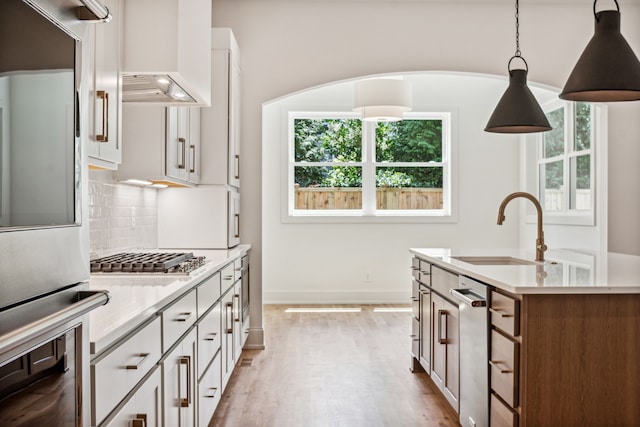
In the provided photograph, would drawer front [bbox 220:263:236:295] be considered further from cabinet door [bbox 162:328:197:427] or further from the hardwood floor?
cabinet door [bbox 162:328:197:427]

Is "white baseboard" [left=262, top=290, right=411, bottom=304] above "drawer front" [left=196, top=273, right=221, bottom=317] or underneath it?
underneath

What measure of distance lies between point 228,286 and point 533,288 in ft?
6.41

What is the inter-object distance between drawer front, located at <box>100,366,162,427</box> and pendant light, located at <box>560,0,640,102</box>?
191cm

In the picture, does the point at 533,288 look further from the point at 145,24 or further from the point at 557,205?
the point at 557,205

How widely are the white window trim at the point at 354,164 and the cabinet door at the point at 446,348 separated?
3555mm

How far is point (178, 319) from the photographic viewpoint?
2.07 m

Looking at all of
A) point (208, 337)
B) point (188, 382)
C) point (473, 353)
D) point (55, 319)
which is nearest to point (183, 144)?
point (208, 337)

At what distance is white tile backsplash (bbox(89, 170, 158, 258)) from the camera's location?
3039mm

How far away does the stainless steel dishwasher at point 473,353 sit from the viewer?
2.40m

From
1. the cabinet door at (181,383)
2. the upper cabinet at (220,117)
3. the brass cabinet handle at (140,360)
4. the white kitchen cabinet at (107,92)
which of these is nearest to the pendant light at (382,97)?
the upper cabinet at (220,117)

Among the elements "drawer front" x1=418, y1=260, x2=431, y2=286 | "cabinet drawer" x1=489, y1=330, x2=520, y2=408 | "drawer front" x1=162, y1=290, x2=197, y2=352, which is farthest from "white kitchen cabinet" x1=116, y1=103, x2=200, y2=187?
"cabinet drawer" x1=489, y1=330, x2=520, y2=408

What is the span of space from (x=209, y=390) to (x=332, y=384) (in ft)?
3.80

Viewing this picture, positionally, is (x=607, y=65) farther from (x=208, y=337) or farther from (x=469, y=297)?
(x=208, y=337)

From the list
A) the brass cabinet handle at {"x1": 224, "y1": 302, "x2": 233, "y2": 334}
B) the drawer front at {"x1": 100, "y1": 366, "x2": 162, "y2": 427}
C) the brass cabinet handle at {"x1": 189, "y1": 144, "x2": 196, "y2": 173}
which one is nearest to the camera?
the drawer front at {"x1": 100, "y1": 366, "x2": 162, "y2": 427}
